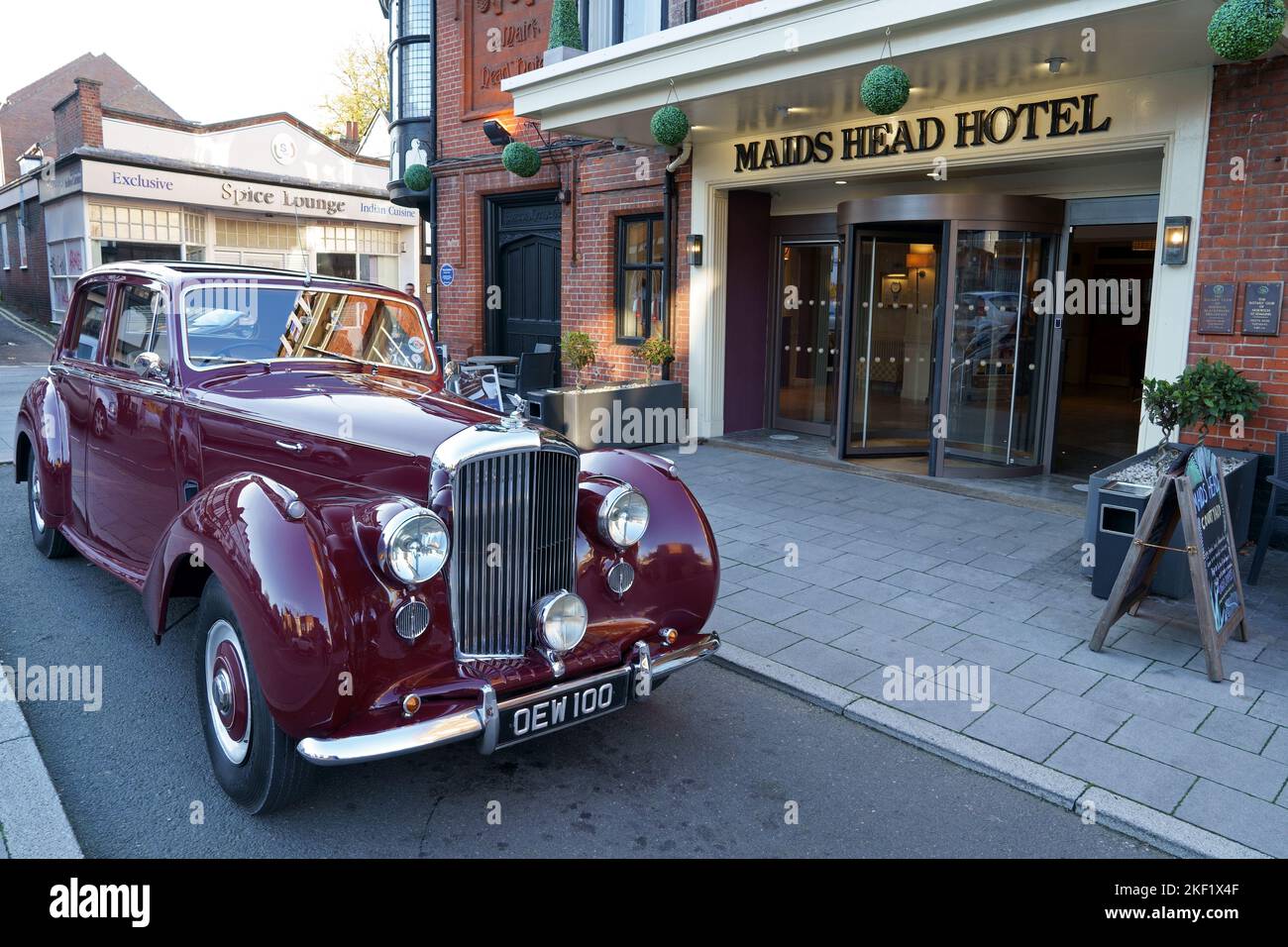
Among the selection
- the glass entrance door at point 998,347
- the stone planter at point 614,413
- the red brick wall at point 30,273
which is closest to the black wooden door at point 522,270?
the stone planter at point 614,413

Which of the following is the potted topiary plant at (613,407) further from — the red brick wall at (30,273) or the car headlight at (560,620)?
the red brick wall at (30,273)

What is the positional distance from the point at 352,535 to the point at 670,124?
6.74 metres

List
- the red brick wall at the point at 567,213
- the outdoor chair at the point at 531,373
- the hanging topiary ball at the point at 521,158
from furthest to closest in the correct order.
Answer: the outdoor chair at the point at 531,373, the hanging topiary ball at the point at 521,158, the red brick wall at the point at 567,213

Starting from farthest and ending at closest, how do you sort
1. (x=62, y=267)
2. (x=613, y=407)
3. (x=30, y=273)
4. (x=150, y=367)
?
1. (x=30, y=273)
2. (x=62, y=267)
3. (x=613, y=407)
4. (x=150, y=367)

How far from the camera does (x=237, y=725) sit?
126 inches

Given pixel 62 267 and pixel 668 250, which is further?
pixel 62 267

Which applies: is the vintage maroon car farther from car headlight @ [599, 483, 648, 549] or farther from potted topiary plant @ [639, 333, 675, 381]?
potted topiary plant @ [639, 333, 675, 381]

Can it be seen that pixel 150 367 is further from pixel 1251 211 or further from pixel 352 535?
pixel 1251 211

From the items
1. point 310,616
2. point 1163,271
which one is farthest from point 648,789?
point 1163,271

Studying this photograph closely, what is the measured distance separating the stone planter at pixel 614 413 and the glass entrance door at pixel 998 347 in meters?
3.18

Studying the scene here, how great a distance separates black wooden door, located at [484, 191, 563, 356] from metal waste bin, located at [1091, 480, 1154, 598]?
8542mm

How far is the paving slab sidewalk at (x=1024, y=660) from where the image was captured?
11.3ft

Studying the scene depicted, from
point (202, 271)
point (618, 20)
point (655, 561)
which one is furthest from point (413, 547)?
point (618, 20)
